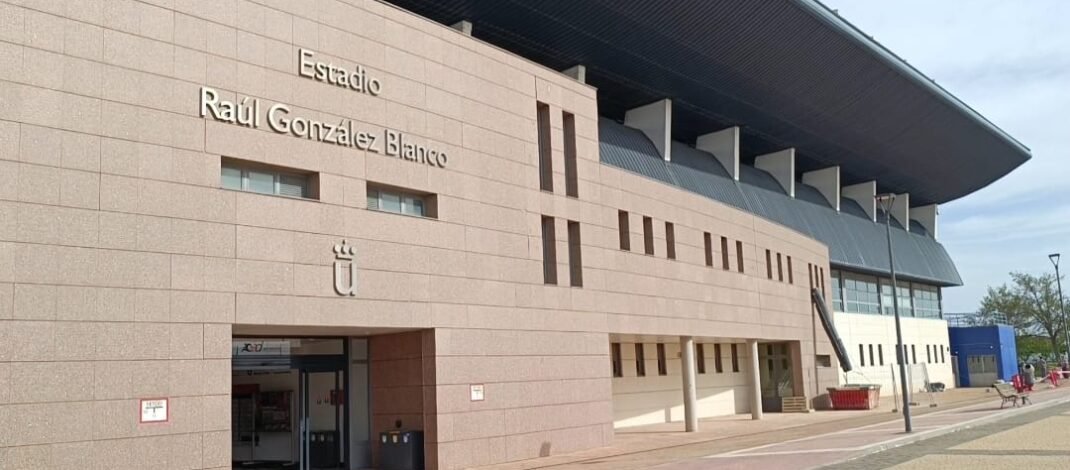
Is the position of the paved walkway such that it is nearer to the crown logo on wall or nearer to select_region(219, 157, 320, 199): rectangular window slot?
the crown logo on wall

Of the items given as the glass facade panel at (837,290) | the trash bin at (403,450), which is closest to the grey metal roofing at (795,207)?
the glass facade panel at (837,290)

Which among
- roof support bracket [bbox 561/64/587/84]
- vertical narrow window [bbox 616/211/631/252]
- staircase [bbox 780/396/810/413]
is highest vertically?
roof support bracket [bbox 561/64/587/84]

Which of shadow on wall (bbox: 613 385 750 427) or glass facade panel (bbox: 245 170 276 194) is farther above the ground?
glass facade panel (bbox: 245 170 276 194)

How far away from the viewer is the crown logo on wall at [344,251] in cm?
1933

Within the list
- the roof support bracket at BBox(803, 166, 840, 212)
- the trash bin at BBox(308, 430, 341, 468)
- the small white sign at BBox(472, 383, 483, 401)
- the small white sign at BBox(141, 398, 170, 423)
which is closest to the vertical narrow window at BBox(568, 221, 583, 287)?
the small white sign at BBox(472, 383, 483, 401)

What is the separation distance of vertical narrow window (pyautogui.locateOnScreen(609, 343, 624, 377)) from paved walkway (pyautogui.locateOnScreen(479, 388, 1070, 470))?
81.1 inches

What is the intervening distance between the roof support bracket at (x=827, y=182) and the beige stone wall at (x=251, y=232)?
3572 centimetres

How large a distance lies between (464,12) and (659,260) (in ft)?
34.0

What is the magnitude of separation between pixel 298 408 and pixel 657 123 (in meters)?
23.2

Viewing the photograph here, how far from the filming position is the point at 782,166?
5384 centimetres

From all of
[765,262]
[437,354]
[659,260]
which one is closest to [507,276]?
[437,354]

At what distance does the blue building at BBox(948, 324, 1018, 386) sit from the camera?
76.6 meters

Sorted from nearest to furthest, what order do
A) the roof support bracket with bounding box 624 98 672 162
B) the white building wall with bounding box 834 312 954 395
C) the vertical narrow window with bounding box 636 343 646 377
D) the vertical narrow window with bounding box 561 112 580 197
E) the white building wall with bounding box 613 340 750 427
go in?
the vertical narrow window with bounding box 561 112 580 197
the white building wall with bounding box 613 340 750 427
the vertical narrow window with bounding box 636 343 646 377
the roof support bracket with bounding box 624 98 672 162
the white building wall with bounding box 834 312 954 395

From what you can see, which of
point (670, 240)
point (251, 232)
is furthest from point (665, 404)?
point (251, 232)
